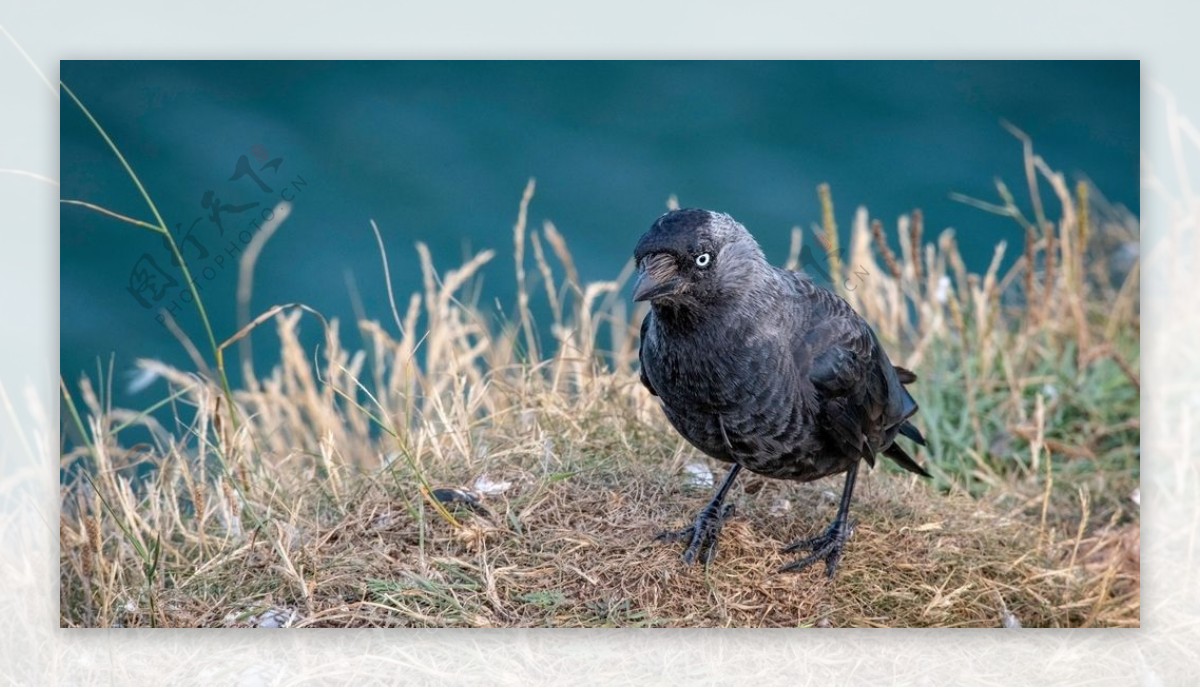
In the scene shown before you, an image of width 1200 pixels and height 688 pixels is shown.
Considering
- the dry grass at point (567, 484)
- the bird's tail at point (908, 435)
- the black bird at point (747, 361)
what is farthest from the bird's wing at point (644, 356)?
the bird's tail at point (908, 435)

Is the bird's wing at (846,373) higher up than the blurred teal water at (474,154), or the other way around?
the blurred teal water at (474,154)

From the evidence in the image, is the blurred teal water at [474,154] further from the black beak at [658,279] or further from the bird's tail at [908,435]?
the black beak at [658,279]

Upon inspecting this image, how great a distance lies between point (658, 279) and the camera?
9.21 ft

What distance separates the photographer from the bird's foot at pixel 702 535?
313 centimetres

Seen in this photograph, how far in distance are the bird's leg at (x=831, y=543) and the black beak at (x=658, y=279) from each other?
27.8 inches

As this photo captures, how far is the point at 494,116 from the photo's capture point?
11.6 feet

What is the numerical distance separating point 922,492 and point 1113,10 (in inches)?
52.6

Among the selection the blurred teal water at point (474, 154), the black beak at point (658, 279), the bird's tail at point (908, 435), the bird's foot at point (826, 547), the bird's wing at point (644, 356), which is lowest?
the bird's foot at point (826, 547)

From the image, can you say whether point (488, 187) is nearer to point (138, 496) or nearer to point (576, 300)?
point (576, 300)

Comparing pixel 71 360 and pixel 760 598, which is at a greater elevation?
pixel 71 360

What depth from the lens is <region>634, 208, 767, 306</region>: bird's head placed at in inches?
111

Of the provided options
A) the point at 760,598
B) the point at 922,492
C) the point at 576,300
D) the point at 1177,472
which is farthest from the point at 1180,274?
the point at 576,300

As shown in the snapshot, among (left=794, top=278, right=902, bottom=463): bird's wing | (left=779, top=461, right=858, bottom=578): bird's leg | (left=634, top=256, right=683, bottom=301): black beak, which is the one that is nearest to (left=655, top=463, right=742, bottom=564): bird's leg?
(left=779, top=461, right=858, bottom=578): bird's leg

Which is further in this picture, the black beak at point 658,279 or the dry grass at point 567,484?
the dry grass at point 567,484
